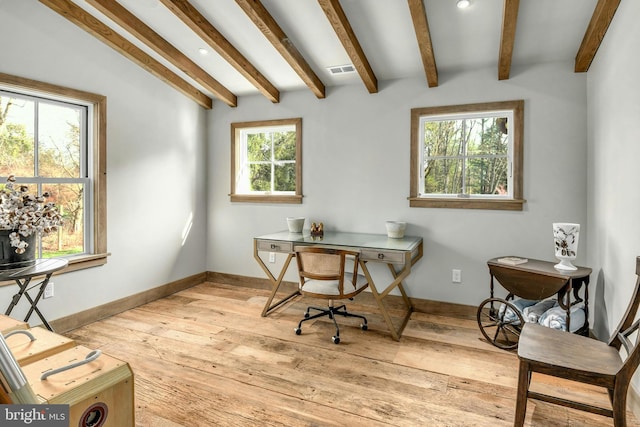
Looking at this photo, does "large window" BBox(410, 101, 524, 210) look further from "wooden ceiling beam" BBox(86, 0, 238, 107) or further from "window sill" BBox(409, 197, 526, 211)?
"wooden ceiling beam" BBox(86, 0, 238, 107)

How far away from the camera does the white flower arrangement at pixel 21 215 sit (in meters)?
2.21

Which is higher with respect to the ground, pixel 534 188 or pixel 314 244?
pixel 534 188

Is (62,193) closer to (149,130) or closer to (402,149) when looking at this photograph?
(149,130)

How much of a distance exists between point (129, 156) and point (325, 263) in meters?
2.29

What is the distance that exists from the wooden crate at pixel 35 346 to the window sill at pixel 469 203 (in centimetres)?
293

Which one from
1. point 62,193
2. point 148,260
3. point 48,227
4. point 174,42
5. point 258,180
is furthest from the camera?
point 258,180

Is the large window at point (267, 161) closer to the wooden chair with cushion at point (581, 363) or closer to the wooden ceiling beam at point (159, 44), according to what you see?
the wooden ceiling beam at point (159, 44)

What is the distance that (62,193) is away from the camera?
10.1 ft

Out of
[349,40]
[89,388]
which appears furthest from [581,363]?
[349,40]

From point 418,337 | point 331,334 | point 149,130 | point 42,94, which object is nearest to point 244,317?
Result: point 331,334

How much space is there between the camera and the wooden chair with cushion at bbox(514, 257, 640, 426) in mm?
1432

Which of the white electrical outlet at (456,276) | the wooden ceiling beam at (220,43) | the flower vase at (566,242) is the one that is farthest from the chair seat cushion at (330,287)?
the wooden ceiling beam at (220,43)

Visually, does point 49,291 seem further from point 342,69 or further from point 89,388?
point 342,69

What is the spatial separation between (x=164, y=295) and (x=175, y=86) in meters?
2.33
